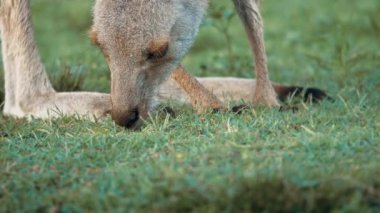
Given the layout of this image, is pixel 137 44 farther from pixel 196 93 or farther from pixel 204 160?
pixel 204 160

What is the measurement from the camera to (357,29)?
938cm

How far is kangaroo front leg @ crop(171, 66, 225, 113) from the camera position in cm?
531

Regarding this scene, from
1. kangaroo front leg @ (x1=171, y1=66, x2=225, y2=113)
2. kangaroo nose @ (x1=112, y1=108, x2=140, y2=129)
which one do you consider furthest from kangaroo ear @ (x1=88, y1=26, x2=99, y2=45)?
kangaroo front leg @ (x1=171, y1=66, x2=225, y2=113)

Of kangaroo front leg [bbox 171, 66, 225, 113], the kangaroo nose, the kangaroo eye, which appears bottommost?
kangaroo front leg [bbox 171, 66, 225, 113]

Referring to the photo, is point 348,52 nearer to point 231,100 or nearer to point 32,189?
point 231,100

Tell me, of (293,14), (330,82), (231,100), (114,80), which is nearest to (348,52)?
(330,82)

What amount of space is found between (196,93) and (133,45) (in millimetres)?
836

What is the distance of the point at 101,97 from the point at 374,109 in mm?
1692

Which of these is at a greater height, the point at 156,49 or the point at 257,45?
the point at 156,49

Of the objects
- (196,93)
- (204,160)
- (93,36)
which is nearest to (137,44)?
(93,36)

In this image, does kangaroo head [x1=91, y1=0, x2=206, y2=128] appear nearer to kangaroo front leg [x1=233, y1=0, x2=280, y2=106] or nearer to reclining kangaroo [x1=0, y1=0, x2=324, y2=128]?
reclining kangaroo [x1=0, y1=0, x2=324, y2=128]

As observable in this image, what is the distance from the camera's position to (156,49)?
4.73 metres

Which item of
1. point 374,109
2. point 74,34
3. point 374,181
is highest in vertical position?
point 374,181

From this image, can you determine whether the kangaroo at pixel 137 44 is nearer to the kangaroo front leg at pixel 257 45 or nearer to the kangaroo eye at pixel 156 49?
the kangaroo eye at pixel 156 49
